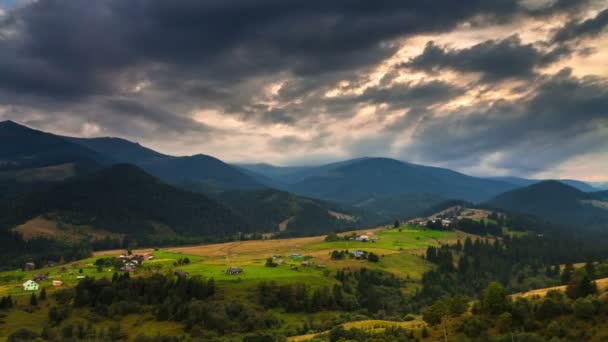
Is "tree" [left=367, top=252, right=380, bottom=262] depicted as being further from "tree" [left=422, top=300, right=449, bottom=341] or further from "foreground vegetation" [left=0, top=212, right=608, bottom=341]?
"tree" [left=422, top=300, right=449, bottom=341]

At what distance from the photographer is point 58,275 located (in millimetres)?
167000

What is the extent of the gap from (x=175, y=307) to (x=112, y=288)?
2679 cm

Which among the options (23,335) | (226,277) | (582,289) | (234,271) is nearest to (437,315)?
(582,289)

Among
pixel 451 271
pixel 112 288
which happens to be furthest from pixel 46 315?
pixel 451 271

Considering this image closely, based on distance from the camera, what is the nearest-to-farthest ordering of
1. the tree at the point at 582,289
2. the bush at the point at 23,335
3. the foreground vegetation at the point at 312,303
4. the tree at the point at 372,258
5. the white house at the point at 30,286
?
1. the foreground vegetation at the point at 312,303
2. the tree at the point at 582,289
3. the bush at the point at 23,335
4. the white house at the point at 30,286
5. the tree at the point at 372,258

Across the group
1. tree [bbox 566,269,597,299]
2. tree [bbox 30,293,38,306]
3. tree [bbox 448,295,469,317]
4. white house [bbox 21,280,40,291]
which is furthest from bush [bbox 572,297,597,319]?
white house [bbox 21,280,40,291]

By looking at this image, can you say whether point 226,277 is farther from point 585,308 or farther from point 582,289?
point 585,308

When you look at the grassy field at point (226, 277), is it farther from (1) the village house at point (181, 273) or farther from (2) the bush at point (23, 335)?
(2) the bush at point (23, 335)

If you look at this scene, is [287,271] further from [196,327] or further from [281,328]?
[196,327]

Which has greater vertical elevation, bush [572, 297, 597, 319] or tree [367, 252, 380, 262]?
bush [572, 297, 597, 319]

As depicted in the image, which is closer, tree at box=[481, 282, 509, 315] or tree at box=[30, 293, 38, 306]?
tree at box=[481, 282, 509, 315]

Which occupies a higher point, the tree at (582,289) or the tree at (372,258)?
the tree at (582,289)

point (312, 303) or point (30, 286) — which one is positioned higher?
point (30, 286)

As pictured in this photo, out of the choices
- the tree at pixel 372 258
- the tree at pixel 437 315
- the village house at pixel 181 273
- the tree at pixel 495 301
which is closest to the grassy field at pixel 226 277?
the tree at pixel 372 258
